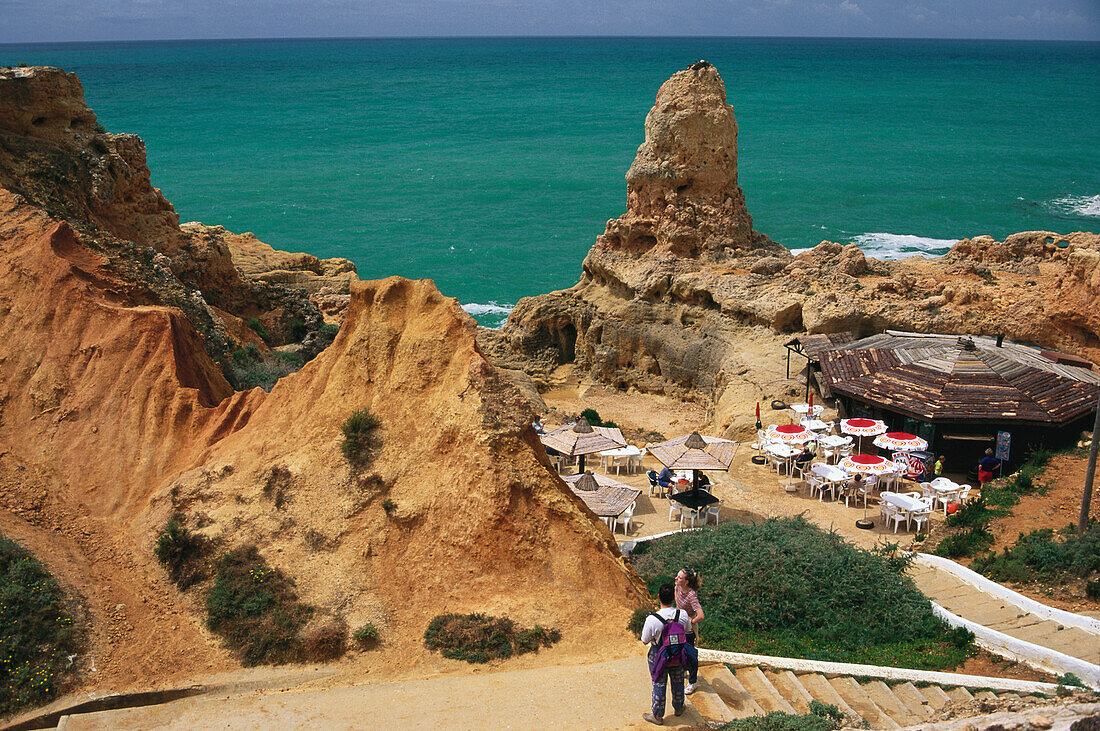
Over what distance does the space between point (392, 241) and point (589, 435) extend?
53170 mm

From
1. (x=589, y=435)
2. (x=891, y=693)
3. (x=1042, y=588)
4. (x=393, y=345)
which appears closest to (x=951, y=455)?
(x=1042, y=588)

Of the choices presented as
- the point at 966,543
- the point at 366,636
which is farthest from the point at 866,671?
the point at 366,636

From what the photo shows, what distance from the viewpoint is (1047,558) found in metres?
15.5

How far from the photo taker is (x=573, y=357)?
39500 millimetres

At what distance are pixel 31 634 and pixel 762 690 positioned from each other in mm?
9925

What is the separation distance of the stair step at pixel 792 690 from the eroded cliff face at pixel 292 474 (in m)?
2.11

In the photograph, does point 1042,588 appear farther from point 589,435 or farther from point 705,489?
point 589,435

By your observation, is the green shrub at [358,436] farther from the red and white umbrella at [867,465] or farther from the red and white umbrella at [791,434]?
the red and white umbrella at [791,434]

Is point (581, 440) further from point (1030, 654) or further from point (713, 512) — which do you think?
point (1030, 654)

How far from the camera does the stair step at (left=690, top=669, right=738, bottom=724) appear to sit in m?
10.3

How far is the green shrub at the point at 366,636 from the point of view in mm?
11977

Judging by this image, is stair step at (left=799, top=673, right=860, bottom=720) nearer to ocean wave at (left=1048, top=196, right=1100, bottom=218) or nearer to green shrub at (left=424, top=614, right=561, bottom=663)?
green shrub at (left=424, top=614, right=561, bottom=663)

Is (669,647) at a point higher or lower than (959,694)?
higher

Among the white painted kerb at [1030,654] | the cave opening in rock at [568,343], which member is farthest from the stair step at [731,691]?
the cave opening in rock at [568,343]
